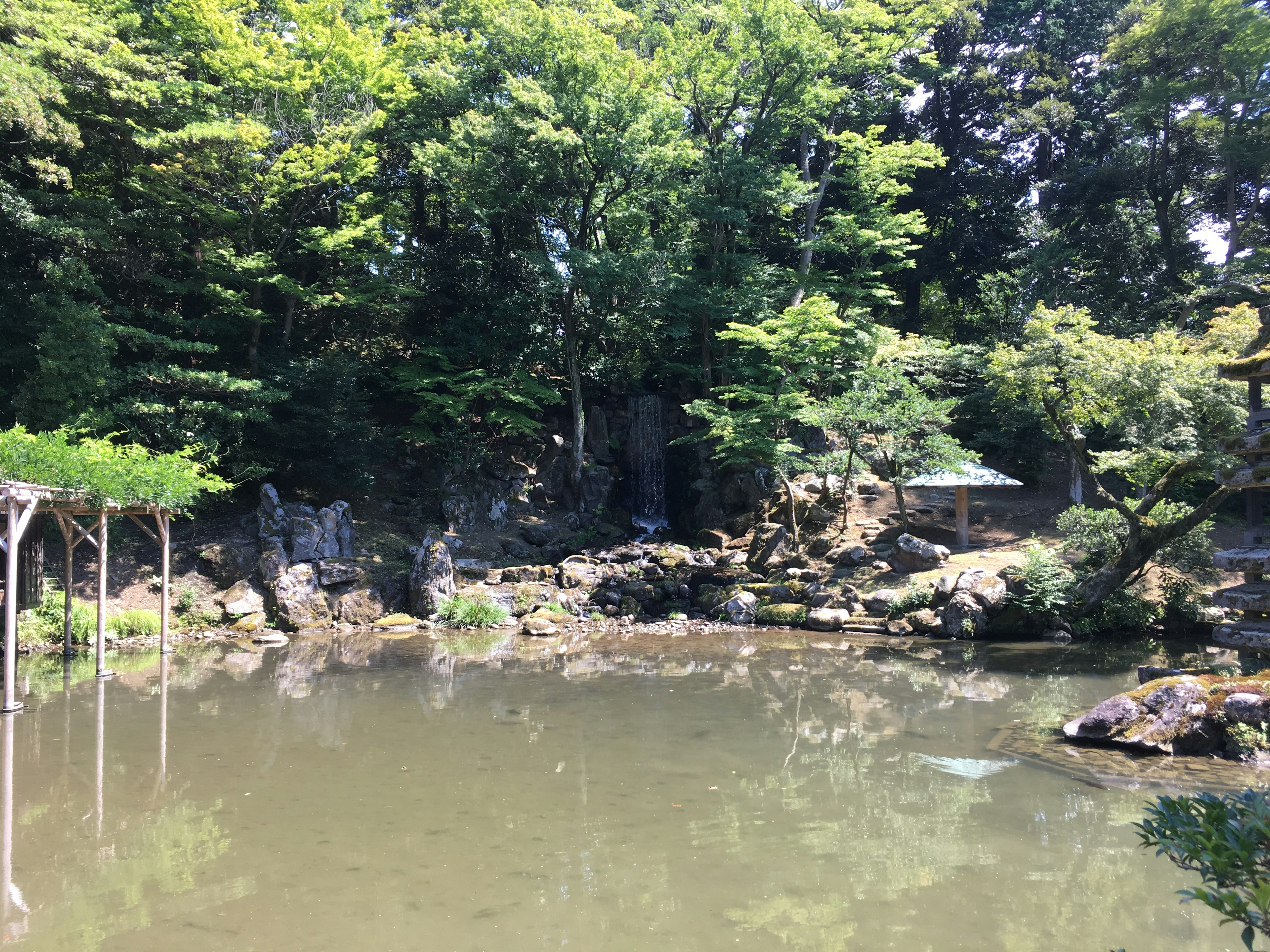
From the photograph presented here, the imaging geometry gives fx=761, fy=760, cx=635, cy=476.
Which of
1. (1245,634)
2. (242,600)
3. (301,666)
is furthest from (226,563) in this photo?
(1245,634)

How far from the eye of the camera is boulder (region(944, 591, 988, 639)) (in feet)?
46.1

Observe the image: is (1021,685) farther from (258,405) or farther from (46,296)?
(46,296)

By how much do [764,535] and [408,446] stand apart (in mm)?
10804

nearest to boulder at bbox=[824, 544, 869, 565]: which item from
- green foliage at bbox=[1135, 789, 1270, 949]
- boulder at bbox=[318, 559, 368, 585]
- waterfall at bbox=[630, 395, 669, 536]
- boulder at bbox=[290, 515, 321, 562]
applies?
waterfall at bbox=[630, 395, 669, 536]

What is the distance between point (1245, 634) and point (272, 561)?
16.4m

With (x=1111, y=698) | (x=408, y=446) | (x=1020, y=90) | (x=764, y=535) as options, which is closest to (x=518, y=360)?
(x=408, y=446)

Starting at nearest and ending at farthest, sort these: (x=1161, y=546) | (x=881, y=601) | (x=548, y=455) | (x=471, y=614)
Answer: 1. (x=1161, y=546)
2. (x=881, y=601)
3. (x=471, y=614)
4. (x=548, y=455)

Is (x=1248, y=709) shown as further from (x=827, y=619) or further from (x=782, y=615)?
(x=782, y=615)

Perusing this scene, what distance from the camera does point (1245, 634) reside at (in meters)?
8.27

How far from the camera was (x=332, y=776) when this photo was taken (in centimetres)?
693

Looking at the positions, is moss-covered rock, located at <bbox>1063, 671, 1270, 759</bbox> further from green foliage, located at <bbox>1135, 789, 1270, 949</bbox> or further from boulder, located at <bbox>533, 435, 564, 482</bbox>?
boulder, located at <bbox>533, 435, 564, 482</bbox>

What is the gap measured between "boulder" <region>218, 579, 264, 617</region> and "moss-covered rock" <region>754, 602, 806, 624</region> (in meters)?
10.4

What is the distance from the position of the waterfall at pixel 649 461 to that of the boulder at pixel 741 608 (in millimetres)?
5870

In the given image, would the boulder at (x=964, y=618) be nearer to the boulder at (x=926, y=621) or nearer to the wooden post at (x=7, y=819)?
the boulder at (x=926, y=621)
